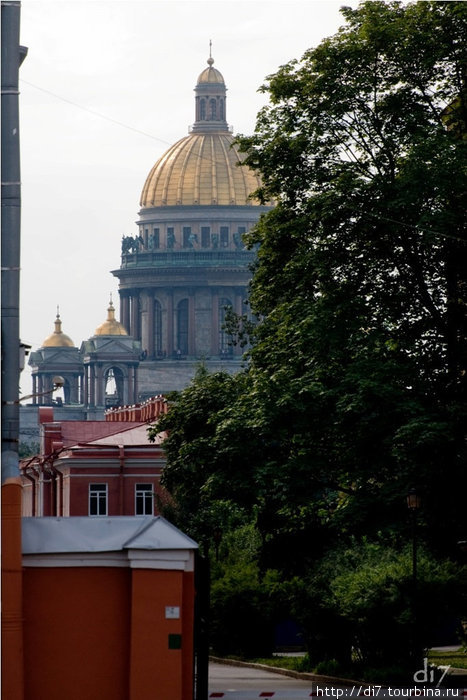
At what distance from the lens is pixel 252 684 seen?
1126 inches

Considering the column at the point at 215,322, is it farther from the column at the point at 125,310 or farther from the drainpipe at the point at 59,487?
the drainpipe at the point at 59,487

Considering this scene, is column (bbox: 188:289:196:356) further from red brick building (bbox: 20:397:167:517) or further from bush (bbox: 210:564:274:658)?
bush (bbox: 210:564:274:658)

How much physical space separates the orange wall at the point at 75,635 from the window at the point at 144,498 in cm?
5227

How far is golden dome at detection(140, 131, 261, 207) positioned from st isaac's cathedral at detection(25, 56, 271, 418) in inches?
3.8

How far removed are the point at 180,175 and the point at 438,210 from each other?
6140 inches

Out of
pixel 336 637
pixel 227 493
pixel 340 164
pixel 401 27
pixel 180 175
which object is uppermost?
pixel 180 175

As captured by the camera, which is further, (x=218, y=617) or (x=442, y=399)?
(x=218, y=617)

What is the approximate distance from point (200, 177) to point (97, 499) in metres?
119

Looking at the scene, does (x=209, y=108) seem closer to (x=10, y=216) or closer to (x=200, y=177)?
(x=200, y=177)

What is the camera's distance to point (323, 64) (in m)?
30.3

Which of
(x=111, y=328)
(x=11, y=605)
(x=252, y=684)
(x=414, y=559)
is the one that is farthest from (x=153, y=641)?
(x=111, y=328)

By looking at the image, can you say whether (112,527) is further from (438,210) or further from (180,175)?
(180,175)

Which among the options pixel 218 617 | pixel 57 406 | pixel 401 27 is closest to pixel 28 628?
pixel 401 27

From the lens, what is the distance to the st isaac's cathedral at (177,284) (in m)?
182
